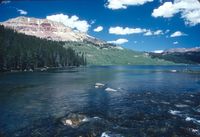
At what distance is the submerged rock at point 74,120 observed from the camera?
115 feet

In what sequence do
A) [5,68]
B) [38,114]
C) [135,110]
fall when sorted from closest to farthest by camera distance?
[38,114], [135,110], [5,68]

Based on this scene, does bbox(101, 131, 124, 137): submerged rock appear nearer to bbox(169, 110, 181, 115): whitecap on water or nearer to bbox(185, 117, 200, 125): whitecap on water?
bbox(185, 117, 200, 125): whitecap on water

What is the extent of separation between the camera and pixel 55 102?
175 ft

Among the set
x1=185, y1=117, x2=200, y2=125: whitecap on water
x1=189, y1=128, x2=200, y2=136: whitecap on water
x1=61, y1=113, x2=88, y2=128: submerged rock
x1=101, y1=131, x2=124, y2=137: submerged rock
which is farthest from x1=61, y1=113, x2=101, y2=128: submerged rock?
x1=185, y1=117, x2=200, y2=125: whitecap on water

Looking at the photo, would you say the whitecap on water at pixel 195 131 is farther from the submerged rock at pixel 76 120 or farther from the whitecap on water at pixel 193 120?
the submerged rock at pixel 76 120

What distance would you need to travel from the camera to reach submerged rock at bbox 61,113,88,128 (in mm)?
35000

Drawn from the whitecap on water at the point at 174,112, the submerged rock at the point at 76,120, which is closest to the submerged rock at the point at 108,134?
the submerged rock at the point at 76,120

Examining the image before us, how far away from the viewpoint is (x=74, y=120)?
119 ft

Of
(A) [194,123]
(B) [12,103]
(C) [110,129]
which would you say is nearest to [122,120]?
(C) [110,129]

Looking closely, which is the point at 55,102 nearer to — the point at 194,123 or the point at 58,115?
the point at 58,115

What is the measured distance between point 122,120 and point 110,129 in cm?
526

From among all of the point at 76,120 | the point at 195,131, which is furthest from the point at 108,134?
the point at 195,131

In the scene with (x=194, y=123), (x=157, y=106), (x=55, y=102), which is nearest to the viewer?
(x=194, y=123)

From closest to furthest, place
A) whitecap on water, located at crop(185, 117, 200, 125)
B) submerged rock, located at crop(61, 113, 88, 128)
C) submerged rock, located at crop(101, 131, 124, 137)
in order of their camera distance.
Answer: submerged rock, located at crop(101, 131, 124, 137), submerged rock, located at crop(61, 113, 88, 128), whitecap on water, located at crop(185, 117, 200, 125)
